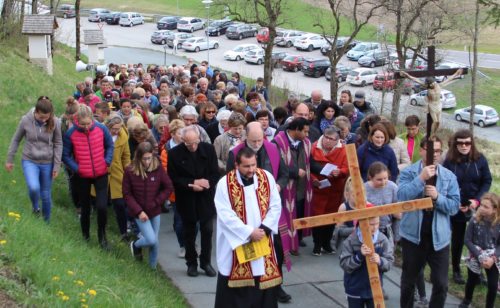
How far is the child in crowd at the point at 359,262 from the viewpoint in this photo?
22.9 feet

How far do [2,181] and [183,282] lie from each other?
11.4 ft

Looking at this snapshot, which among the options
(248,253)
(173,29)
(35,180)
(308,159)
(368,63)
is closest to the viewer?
(248,253)

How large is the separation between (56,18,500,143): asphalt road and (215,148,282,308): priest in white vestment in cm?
3158

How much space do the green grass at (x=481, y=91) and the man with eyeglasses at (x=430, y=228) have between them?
42.2 meters

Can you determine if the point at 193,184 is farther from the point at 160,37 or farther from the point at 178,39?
the point at 160,37

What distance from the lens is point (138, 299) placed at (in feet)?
23.5

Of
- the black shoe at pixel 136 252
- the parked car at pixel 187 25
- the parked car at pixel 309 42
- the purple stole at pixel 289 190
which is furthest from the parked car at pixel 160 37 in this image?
the black shoe at pixel 136 252

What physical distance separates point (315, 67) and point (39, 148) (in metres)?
45.2

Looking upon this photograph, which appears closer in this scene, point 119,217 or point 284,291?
point 284,291

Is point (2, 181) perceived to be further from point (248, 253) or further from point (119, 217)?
point (248, 253)

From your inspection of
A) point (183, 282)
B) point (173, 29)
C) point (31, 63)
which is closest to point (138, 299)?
point (183, 282)

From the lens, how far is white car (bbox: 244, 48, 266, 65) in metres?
57.0

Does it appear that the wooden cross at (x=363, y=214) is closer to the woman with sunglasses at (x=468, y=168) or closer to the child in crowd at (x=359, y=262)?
the child in crowd at (x=359, y=262)

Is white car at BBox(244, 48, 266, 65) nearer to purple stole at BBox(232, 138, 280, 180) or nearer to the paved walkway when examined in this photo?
the paved walkway
